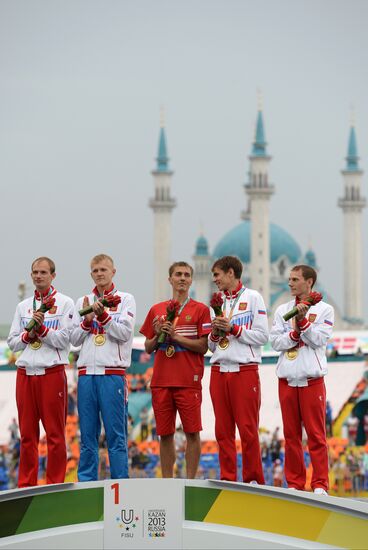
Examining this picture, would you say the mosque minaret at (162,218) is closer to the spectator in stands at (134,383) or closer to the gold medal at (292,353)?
the spectator in stands at (134,383)

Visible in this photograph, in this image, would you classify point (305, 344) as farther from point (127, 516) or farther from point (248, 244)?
point (248, 244)

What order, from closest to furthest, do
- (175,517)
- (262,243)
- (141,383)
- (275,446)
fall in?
1. (175,517)
2. (141,383)
3. (275,446)
4. (262,243)

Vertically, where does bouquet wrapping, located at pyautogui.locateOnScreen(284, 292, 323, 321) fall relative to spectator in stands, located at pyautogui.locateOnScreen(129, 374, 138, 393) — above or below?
above

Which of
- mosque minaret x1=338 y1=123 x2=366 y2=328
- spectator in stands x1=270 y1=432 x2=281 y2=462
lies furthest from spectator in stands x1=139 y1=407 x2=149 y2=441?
mosque minaret x1=338 y1=123 x2=366 y2=328

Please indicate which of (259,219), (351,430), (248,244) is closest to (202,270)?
(248,244)

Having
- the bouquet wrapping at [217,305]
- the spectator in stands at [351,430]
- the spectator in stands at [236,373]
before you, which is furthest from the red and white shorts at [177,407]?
the spectator in stands at [351,430]

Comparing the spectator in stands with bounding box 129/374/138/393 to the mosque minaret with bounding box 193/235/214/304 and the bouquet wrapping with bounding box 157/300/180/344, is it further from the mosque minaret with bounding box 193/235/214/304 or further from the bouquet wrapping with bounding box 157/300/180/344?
the mosque minaret with bounding box 193/235/214/304

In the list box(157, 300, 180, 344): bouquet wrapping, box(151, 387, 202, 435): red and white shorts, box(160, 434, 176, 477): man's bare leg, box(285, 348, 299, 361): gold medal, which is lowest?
box(160, 434, 176, 477): man's bare leg

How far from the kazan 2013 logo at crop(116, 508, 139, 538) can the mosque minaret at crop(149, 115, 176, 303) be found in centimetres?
9275

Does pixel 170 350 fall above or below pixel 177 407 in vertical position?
above

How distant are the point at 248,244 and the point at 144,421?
7345 cm

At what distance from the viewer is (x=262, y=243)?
9988 cm

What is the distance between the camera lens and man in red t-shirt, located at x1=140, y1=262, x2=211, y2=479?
27.9 feet

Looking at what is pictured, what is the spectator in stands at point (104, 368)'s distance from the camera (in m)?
8.39
